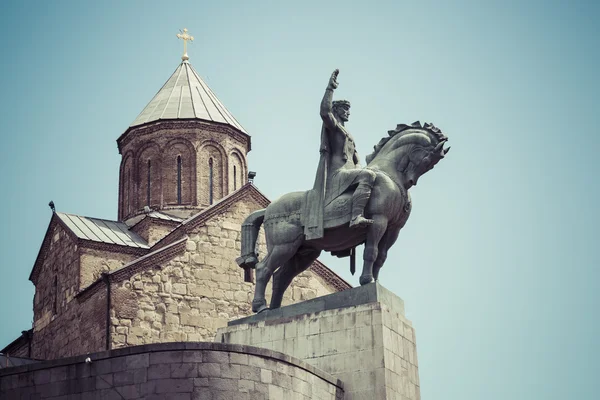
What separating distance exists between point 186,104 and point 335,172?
17.7 meters

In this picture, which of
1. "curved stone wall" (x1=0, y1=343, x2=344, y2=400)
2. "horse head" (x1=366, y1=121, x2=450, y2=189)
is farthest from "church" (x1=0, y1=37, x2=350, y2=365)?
"curved stone wall" (x1=0, y1=343, x2=344, y2=400)

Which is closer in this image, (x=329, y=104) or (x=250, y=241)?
(x=329, y=104)

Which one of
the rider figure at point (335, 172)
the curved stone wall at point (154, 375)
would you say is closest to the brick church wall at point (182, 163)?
the rider figure at point (335, 172)

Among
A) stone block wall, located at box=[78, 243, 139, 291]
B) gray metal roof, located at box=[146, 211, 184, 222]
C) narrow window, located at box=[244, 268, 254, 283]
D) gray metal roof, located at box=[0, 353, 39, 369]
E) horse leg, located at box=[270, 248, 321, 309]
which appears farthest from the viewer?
gray metal roof, located at box=[146, 211, 184, 222]

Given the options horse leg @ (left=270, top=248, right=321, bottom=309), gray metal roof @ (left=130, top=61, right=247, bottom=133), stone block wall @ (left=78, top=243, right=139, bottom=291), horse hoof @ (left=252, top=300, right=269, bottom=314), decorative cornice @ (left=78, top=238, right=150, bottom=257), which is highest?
gray metal roof @ (left=130, top=61, right=247, bottom=133)

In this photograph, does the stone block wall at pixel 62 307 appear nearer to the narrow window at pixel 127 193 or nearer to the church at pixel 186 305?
the church at pixel 186 305

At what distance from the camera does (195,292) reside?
1243 inches

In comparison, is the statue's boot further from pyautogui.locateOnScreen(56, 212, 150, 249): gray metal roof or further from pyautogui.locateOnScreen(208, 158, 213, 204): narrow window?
pyautogui.locateOnScreen(208, 158, 213, 204): narrow window

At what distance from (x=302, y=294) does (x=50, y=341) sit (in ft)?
21.7

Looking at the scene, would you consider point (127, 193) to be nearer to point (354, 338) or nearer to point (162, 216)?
point (162, 216)

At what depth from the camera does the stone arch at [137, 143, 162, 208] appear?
123ft

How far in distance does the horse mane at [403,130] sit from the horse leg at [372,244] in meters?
1.47

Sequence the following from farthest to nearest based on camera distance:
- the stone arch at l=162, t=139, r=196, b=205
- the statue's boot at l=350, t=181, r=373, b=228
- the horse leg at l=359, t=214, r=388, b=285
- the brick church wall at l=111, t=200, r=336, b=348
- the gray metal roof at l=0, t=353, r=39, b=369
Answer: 1. the stone arch at l=162, t=139, r=196, b=205
2. the brick church wall at l=111, t=200, r=336, b=348
3. the gray metal roof at l=0, t=353, r=39, b=369
4. the horse leg at l=359, t=214, r=388, b=285
5. the statue's boot at l=350, t=181, r=373, b=228

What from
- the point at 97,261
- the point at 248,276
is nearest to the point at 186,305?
the point at 248,276
